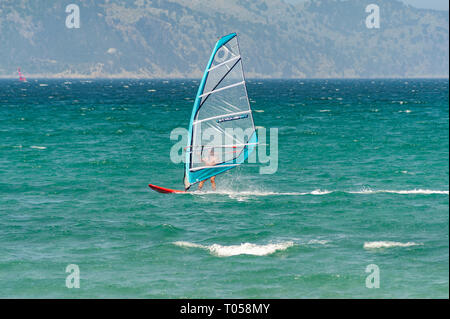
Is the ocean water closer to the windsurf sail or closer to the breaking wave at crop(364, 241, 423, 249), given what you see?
the breaking wave at crop(364, 241, 423, 249)

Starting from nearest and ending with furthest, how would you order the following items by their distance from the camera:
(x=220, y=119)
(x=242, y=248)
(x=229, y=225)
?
(x=242, y=248), (x=229, y=225), (x=220, y=119)

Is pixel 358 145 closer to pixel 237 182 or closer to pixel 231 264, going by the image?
pixel 237 182

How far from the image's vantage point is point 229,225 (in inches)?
1507

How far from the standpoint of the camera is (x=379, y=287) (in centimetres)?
2753

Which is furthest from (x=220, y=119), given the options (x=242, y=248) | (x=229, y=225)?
(x=242, y=248)

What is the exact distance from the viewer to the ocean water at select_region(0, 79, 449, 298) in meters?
28.7

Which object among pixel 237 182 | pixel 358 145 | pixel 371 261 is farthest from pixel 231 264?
pixel 358 145

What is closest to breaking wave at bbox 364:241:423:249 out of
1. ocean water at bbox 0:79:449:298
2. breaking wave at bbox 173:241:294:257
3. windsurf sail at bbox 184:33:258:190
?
ocean water at bbox 0:79:449:298

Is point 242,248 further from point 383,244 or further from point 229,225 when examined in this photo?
point 383,244

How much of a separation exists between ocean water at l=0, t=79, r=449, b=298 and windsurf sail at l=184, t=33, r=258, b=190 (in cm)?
338

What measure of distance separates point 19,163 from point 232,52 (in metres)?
33.4

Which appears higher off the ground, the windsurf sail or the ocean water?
the windsurf sail

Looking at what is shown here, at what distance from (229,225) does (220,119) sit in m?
6.28

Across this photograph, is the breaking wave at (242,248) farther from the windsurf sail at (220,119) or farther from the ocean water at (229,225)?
the windsurf sail at (220,119)
